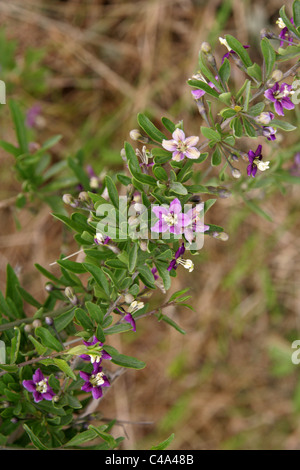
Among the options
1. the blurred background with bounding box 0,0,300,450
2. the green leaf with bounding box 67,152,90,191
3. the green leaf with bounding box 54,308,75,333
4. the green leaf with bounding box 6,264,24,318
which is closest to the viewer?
the green leaf with bounding box 54,308,75,333

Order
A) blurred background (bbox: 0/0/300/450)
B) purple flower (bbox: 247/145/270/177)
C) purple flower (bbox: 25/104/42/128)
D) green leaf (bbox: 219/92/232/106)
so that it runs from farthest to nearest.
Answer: blurred background (bbox: 0/0/300/450) → purple flower (bbox: 25/104/42/128) → purple flower (bbox: 247/145/270/177) → green leaf (bbox: 219/92/232/106)

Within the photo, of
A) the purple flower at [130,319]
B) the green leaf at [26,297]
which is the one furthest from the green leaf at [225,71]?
the green leaf at [26,297]

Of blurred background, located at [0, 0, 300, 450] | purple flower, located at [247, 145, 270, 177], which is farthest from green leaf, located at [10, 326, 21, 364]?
blurred background, located at [0, 0, 300, 450]

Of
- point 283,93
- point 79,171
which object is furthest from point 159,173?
point 79,171

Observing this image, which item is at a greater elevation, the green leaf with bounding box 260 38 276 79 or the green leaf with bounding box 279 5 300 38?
the green leaf with bounding box 279 5 300 38

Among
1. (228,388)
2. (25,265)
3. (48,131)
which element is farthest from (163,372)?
(48,131)

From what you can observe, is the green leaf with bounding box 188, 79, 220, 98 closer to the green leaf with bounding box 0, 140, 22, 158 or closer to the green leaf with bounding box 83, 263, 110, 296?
the green leaf with bounding box 83, 263, 110, 296
